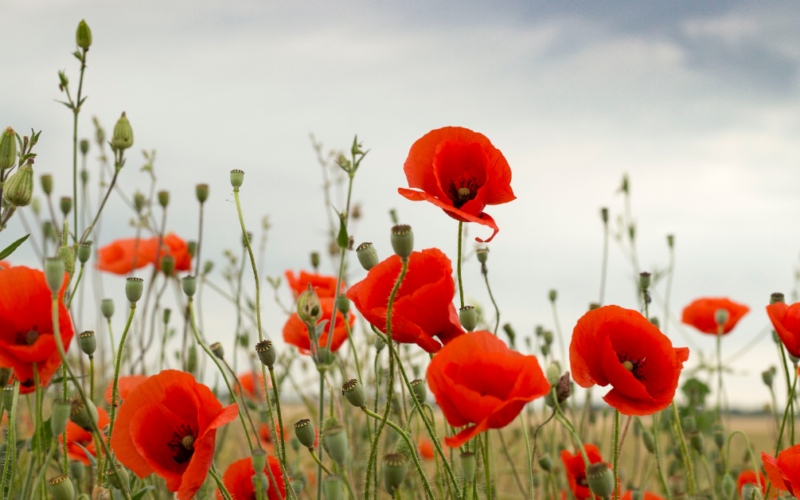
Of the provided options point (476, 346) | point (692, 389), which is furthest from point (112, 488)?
point (692, 389)

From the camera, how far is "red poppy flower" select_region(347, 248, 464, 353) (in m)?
0.86

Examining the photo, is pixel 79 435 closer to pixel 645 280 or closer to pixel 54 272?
pixel 54 272

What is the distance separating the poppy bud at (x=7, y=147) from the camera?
1.05 metres

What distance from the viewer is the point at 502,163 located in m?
1.01

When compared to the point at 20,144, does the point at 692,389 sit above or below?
below

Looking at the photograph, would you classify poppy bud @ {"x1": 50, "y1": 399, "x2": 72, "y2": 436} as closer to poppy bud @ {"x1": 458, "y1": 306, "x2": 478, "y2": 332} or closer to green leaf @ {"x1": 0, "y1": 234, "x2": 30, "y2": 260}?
green leaf @ {"x1": 0, "y1": 234, "x2": 30, "y2": 260}

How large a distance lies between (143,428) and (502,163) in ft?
2.16

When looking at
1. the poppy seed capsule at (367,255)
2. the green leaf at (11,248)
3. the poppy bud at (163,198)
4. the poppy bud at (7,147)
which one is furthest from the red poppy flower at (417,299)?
the poppy bud at (163,198)

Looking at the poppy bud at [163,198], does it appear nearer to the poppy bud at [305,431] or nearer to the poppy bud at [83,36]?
the poppy bud at [83,36]

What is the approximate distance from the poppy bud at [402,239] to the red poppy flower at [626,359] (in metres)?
0.33

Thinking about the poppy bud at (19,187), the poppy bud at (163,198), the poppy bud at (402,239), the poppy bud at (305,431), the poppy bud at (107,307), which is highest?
the poppy bud at (163,198)

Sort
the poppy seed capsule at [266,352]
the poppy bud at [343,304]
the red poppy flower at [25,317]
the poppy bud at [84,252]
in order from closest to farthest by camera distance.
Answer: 1. the red poppy flower at [25,317]
2. the poppy seed capsule at [266,352]
3. the poppy bud at [343,304]
4. the poppy bud at [84,252]

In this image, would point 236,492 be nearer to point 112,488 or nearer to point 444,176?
point 112,488

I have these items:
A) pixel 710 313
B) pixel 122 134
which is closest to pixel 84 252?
pixel 122 134
